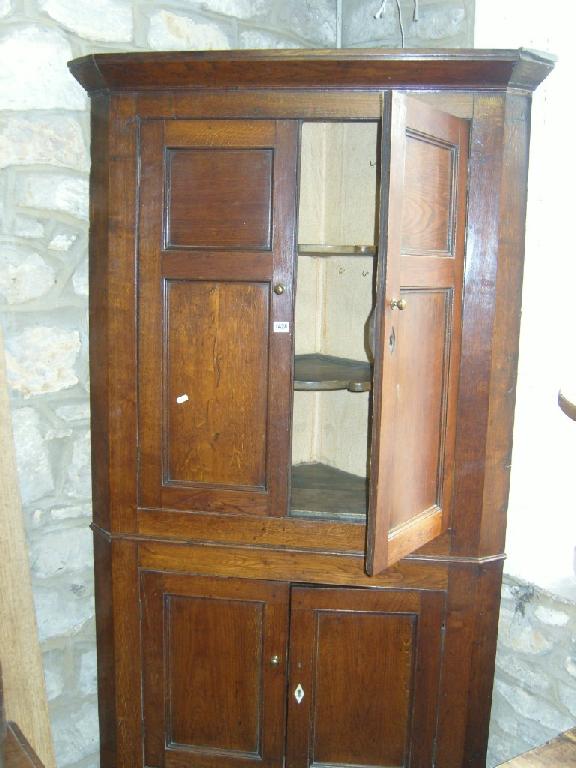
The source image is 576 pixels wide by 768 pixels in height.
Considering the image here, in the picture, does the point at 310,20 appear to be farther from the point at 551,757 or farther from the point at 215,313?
the point at 551,757

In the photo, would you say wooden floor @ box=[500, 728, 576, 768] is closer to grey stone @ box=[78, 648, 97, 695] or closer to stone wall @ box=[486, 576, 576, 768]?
stone wall @ box=[486, 576, 576, 768]

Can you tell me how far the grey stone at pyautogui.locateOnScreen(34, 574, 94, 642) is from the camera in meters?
2.12

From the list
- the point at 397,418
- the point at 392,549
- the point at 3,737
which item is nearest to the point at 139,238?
the point at 397,418

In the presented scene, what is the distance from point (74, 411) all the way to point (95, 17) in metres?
1.05

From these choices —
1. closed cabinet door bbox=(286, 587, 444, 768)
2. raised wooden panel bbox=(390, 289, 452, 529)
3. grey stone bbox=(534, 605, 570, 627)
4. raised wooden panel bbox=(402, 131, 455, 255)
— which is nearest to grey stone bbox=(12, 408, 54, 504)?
closed cabinet door bbox=(286, 587, 444, 768)

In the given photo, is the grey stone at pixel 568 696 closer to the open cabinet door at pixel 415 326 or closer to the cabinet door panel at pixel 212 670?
the open cabinet door at pixel 415 326

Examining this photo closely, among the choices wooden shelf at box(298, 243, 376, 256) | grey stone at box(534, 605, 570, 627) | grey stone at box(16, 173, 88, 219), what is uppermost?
grey stone at box(16, 173, 88, 219)

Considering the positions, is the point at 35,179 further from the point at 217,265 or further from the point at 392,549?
the point at 392,549

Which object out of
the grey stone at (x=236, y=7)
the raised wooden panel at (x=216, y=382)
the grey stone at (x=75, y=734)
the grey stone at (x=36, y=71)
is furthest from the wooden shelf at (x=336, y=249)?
the grey stone at (x=75, y=734)

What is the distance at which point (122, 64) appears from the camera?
1726 mm

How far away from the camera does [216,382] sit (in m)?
1.89

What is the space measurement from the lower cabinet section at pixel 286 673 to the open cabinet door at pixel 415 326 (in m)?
0.34

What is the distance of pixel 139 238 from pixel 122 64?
0.39 m

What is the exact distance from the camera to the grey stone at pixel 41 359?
2002 mm
